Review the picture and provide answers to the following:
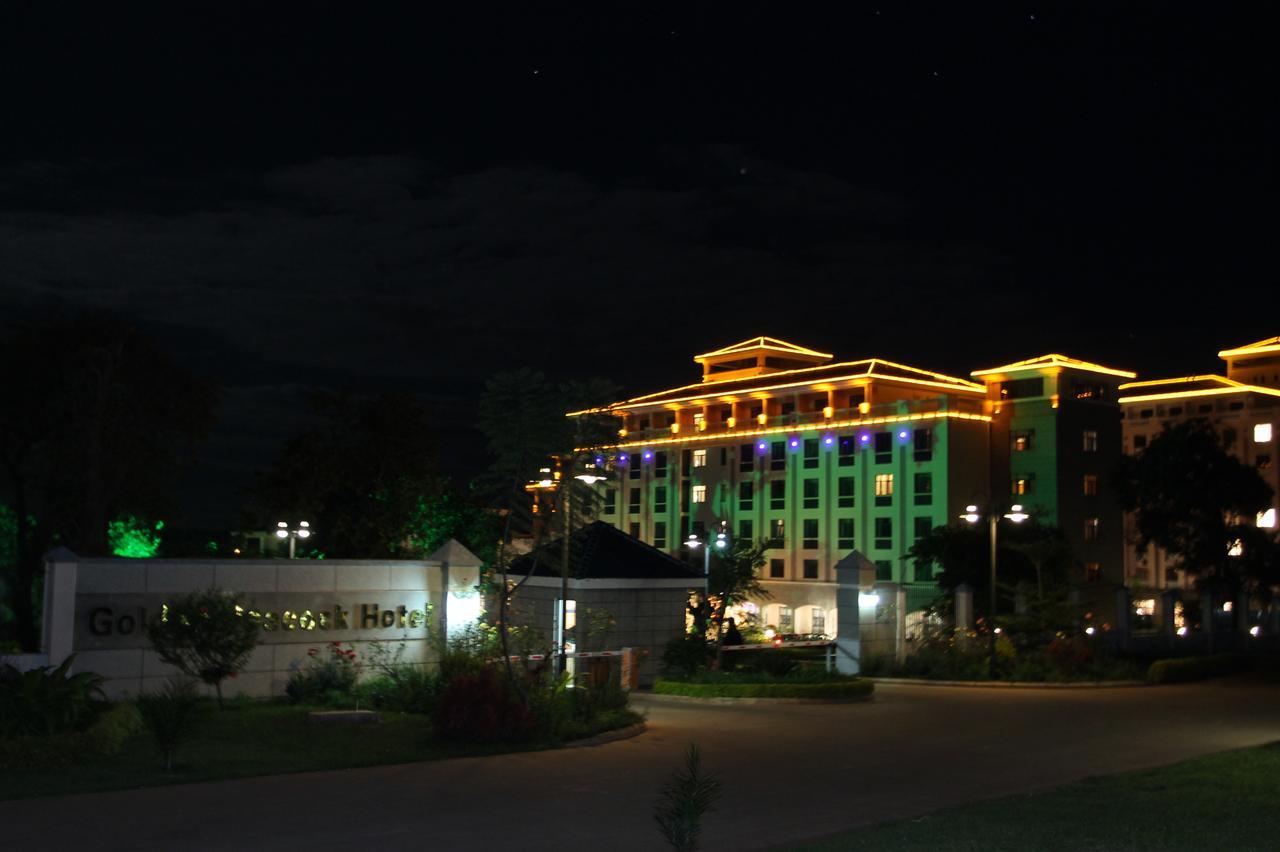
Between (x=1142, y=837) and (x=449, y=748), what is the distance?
8.81m

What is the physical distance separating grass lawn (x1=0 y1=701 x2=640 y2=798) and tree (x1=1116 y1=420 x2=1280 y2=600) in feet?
121

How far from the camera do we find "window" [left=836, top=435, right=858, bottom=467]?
76625 millimetres

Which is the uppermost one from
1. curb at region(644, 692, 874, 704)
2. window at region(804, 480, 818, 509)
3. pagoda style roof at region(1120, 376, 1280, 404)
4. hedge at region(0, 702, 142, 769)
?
pagoda style roof at region(1120, 376, 1280, 404)

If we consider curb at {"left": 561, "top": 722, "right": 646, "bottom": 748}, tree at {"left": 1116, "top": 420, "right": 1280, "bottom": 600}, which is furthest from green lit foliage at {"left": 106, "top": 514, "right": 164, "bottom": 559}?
tree at {"left": 1116, "top": 420, "right": 1280, "bottom": 600}

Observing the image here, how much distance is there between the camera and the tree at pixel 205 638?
20578 mm

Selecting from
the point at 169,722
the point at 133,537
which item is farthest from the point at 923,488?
the point at 169,722

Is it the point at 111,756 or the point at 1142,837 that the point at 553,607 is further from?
the point at 1142,837

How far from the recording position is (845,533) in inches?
3024

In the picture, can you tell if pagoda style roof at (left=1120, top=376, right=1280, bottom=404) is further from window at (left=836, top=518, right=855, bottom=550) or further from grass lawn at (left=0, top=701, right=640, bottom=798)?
grass lawn at (left=0, top=701, right=640, bottom=798)

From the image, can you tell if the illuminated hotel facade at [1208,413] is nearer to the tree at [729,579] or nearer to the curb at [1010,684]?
the tree at [729,579]

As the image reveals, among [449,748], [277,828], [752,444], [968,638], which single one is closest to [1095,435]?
[752,444]

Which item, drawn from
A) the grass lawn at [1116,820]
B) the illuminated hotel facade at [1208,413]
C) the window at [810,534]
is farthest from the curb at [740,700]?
the illuminated hotel facade at [1208,413]

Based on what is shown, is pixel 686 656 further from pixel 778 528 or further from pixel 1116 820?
pixel 778 528

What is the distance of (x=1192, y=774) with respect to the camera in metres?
15.8
